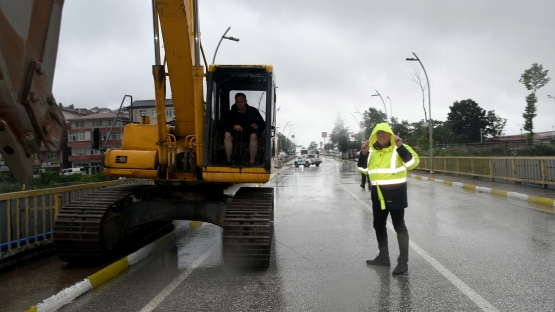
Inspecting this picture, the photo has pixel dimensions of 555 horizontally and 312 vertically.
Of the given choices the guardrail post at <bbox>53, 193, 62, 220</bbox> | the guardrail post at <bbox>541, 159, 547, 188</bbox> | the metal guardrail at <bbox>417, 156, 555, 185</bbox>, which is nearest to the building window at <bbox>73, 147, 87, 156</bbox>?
the metal guardrail at <bbox>417, 156, 555, 185</bbox>

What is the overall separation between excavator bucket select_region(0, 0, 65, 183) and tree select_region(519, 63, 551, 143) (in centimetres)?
4164

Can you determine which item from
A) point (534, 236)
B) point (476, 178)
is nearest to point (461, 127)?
point (476, 178)

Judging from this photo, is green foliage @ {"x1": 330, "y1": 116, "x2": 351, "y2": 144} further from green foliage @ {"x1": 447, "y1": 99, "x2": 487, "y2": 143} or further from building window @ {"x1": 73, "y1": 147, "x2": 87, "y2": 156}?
building window @ {"x1": 73, "y1": 147, "x2": 87, "y2": 156}

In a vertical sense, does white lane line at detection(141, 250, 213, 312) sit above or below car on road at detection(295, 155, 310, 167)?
below

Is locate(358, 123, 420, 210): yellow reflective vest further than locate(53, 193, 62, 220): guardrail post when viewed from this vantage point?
No

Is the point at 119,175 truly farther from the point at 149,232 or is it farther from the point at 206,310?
the point at 206,310

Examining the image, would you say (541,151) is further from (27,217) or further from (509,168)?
(27,217)

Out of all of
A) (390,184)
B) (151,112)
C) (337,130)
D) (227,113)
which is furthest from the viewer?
(337,130)

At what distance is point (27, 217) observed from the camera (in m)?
6.37

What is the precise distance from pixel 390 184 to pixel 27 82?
429 centimetres

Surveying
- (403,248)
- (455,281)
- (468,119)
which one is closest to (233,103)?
(403,248)

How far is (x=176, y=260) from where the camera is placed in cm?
656

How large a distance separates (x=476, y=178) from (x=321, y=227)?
51.2 ft

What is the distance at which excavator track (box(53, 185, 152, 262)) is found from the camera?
5.76 metres
